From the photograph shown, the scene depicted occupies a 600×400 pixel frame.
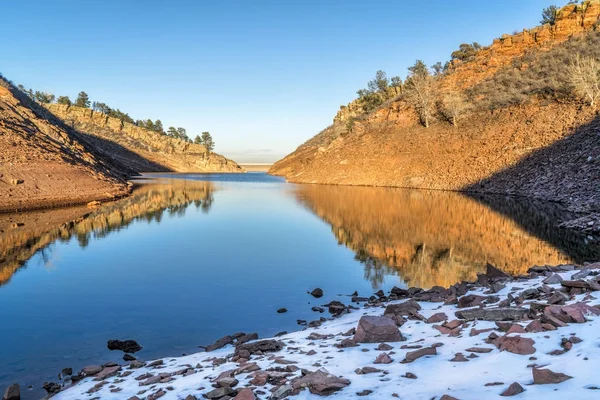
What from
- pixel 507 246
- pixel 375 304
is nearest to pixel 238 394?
pixel 375 304

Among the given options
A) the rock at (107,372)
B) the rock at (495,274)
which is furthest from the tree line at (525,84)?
the rock at (107,372)

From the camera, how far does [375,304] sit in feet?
34.1

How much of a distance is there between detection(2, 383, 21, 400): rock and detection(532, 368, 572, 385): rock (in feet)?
22.9

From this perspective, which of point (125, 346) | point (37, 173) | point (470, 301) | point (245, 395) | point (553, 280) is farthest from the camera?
point (37, 173)

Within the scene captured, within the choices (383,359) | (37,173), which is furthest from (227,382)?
(37,173)

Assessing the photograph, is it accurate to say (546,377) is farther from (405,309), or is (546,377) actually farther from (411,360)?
(405,309)

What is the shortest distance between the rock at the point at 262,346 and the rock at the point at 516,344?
140 inches

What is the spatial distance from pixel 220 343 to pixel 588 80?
1991 inches

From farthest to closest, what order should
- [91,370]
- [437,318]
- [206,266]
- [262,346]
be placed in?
[206,266] < [437,318] < [262,346] < [91,370]

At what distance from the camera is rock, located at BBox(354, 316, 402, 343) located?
6.90 meters

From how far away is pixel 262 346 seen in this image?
23.9 ft

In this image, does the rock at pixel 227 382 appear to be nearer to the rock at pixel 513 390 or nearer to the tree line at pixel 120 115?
the rock at pixel 513 390

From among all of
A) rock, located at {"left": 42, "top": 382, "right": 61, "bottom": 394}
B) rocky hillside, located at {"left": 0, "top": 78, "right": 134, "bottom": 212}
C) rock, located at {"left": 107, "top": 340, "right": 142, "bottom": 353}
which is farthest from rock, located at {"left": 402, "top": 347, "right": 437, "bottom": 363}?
rocky hillside, located at {"left": 0, "top": 78, "right": 134, "bottom": 212}

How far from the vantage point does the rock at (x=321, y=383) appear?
16.6 feet
